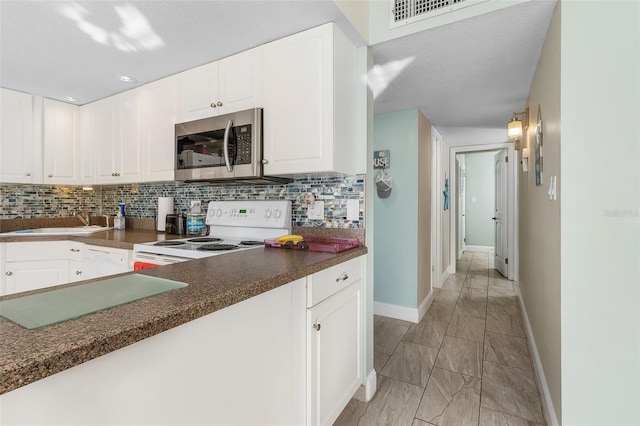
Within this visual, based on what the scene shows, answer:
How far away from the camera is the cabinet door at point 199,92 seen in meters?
2.10

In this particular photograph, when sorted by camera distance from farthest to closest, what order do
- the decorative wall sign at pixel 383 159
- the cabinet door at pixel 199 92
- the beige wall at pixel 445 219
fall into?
the beige wall at pixel 445 219 → the decorative wall sign at pixel 383 159 → the cabinet door at pixel 199 92

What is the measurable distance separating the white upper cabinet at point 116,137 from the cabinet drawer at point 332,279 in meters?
1.97

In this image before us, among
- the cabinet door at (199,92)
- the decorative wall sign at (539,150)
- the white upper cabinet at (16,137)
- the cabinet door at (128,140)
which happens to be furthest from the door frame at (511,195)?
the white upper cabinet at (16,137)

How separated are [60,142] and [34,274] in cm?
131

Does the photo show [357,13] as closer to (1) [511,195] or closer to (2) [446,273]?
(1) [511,195]

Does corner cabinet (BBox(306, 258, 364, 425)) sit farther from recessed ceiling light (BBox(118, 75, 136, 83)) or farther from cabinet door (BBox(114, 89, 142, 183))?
recessed ceiling light (BBox(118, 75, 136, 83))

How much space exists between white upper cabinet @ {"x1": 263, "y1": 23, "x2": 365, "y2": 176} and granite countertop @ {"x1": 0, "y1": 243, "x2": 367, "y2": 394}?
0.68 metres

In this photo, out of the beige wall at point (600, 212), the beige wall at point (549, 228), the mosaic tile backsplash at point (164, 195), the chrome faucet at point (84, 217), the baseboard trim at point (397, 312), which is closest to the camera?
the beige wall at point (600, 212)

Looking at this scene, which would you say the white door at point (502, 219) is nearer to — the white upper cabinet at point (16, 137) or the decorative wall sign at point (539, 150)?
the decorative wall sign at point (539, 150)

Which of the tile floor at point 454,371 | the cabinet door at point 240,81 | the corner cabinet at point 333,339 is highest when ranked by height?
the cabinet door at point 240,81

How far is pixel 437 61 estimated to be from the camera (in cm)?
205

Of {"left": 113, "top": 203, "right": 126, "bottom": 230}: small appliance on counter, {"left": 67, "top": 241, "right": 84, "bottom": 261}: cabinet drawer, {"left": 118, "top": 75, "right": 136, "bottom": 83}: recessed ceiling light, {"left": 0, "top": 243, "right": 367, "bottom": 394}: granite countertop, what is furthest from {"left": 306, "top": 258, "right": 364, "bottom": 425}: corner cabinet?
{"left": 113, "top": 203, "right": 126, "bottom": 230}: small appliance on counter

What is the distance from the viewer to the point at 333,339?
5.01 ft

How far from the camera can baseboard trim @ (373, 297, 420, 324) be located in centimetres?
307
